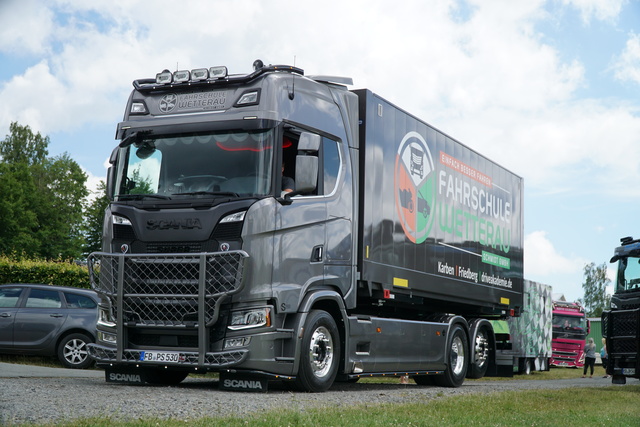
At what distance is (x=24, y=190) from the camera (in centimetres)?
5831

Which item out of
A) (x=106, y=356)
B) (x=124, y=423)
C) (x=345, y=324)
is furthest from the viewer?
(x=345, y=324)

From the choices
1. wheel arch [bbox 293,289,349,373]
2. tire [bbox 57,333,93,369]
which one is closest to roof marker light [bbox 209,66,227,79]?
wheel arch [bbox 293,289,349,373]

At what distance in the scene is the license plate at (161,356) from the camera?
10.0 metres

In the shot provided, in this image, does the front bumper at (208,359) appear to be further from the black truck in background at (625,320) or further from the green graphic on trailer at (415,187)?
the black truck in background at (625,320)

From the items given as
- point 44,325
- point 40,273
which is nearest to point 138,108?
point 44,325

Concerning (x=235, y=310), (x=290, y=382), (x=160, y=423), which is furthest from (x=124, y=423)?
(x=290, y=382)

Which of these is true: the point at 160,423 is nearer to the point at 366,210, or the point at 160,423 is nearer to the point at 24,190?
the point at 366,210

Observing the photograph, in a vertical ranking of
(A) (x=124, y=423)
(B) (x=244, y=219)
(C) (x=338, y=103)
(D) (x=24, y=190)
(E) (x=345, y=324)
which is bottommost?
(A) (x=124, y=423)

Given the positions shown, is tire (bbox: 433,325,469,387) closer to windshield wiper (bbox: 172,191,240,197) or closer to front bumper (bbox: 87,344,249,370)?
front bumper (bbox: 87,344,249,370)

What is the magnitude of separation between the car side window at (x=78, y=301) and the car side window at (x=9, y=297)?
3.10 ft

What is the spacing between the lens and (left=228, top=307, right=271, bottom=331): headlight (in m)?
9.93

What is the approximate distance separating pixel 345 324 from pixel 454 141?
5.06m

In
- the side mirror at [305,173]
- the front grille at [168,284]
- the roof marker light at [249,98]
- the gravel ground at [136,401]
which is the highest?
the roof marker light at [249,98]

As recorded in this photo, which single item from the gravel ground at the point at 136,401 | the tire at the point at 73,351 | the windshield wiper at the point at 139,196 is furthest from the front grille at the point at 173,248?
the tire at the point at 73,351
